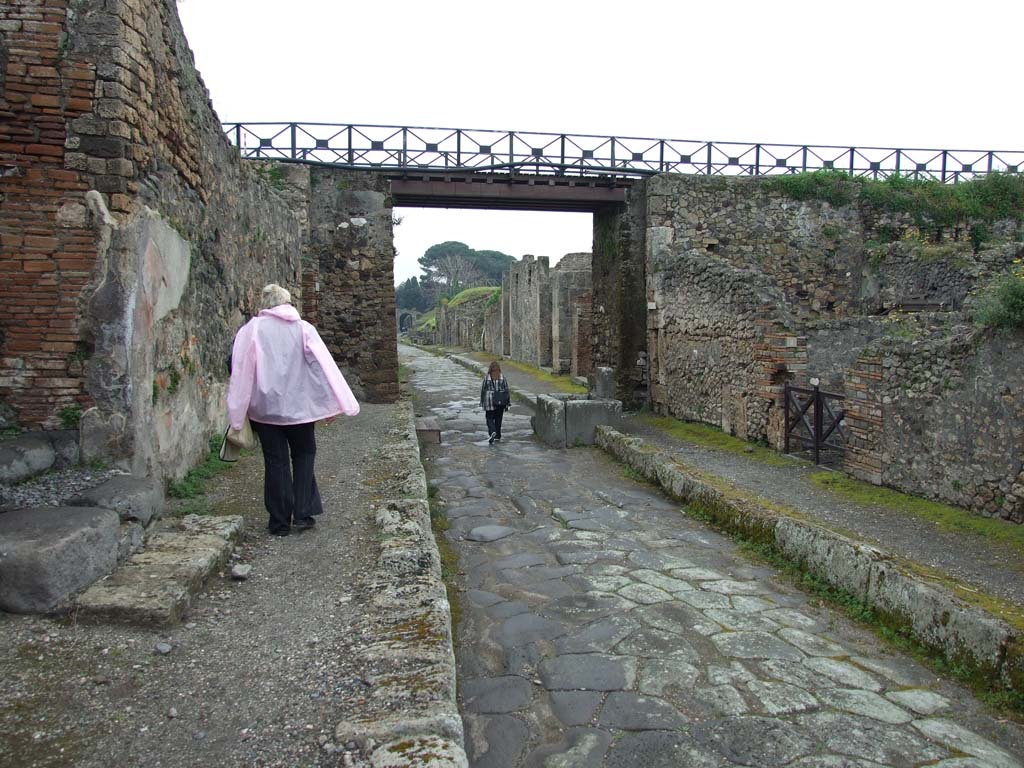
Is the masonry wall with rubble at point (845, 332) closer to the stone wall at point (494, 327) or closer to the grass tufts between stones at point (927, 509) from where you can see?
the grass tufts between stones at point (927, 509)

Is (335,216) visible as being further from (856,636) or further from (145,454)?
(856,636)

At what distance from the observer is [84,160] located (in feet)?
13.7

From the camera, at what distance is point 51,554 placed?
9.79 feet

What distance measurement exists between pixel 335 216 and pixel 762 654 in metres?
11.4

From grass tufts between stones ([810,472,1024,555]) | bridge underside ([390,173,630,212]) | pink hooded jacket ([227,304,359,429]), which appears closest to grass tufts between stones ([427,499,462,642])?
Answer: pink hooded jacket ([227,304,359,429])

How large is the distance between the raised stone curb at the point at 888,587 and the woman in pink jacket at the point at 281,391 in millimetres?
3062

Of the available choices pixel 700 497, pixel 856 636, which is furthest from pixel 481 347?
pixel 856 636

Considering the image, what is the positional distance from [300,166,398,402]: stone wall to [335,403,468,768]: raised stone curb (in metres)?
9.06

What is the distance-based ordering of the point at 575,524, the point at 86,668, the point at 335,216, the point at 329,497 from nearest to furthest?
the point at 86,668 < the point at 329,497 < the point at 575,524 < the point at 335,216

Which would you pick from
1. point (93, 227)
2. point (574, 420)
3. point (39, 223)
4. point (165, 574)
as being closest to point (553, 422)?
point (574, 420)

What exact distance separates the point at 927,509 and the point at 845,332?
4211 millimetres

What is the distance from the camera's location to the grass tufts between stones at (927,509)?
5.27m

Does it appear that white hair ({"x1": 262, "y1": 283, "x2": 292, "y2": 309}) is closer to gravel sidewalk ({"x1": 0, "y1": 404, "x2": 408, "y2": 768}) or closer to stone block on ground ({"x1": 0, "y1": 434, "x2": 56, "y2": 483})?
stone block on ground ({"x1": 0, "y1": 434, "x2": 56, "y2": 483})

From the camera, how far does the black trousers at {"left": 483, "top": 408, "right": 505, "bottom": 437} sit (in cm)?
1097
